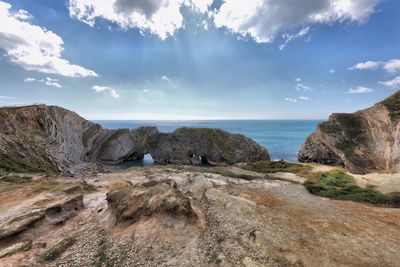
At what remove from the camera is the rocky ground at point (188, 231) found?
1284 centimetres

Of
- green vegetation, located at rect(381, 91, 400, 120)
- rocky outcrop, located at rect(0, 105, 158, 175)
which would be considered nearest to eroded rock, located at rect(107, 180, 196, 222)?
rocky outcrop, located at rect(0, 105, 158, 175)

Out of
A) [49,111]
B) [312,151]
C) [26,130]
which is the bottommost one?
[312,151]

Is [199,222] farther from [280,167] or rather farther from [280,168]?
[280,167]

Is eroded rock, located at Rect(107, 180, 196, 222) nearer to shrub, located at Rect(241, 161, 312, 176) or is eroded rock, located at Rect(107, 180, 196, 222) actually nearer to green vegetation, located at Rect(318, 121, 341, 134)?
shrub, located at Rect(241, 161, 312, 176)

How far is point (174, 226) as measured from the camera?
1586 cm

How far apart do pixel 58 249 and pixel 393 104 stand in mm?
55086

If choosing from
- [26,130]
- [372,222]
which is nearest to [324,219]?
[372,222]

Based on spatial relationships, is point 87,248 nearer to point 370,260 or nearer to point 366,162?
point 370,260

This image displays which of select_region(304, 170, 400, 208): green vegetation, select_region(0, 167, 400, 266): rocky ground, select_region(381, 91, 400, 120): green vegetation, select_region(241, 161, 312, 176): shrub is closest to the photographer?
select_region(0, 167, 400, 266): rocky ground

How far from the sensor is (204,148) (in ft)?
241

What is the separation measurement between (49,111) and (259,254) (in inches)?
2236

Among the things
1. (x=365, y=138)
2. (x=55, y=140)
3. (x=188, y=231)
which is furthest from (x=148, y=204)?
(x=365, y=138)

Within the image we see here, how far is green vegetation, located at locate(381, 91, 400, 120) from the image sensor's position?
4206cm

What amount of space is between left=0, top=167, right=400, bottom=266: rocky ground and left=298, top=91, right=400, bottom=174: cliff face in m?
27.5
